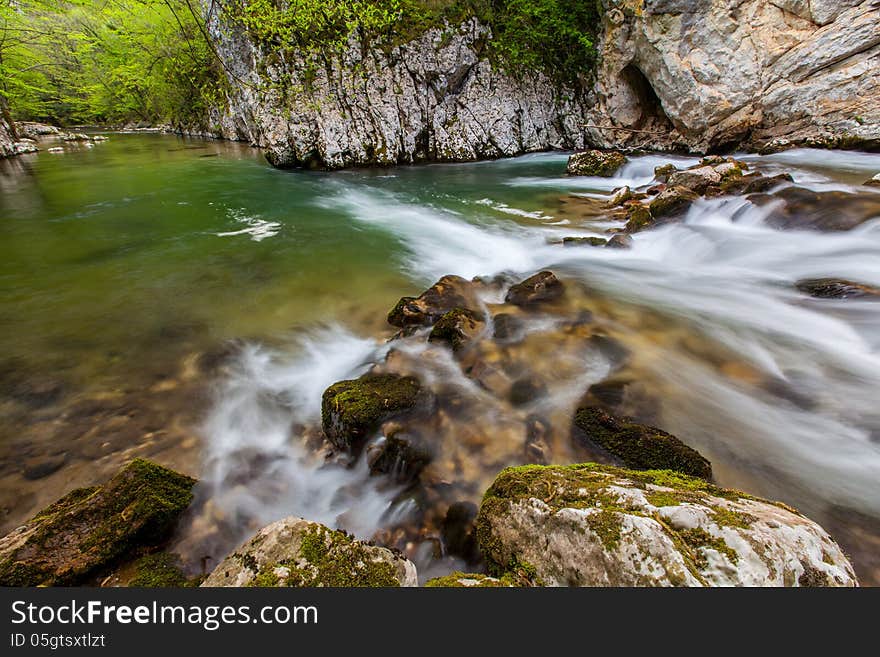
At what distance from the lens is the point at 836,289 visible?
4.85 meters

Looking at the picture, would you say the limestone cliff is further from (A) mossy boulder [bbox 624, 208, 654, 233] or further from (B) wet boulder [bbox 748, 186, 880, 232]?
(A) mossy boulder [bbox 624, 208, 654, 233]

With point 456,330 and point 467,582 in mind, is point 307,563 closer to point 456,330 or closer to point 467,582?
point 467,582

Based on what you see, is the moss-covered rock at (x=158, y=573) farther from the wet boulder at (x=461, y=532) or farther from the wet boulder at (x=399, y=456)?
Result: the wet boulder at (x=461, y=532)

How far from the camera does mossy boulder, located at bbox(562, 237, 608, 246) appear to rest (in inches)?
282

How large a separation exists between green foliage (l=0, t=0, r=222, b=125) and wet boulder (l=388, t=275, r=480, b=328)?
76.5 ft

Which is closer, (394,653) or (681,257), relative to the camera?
(394,653)

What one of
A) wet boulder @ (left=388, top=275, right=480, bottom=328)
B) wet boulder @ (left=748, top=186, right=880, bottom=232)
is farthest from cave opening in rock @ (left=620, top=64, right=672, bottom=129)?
wet boulder @ (left=388, top=275, right=480, bottom=328)

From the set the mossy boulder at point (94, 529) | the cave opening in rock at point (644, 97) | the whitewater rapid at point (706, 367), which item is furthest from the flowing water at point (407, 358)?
the cave opening in rock at point (644, 97)

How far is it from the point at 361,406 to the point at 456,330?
146cm

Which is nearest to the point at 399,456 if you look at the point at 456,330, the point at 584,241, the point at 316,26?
the point at 456,330

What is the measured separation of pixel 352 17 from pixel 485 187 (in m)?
8.22

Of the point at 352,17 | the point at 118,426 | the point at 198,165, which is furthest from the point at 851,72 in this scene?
the point at 198,165

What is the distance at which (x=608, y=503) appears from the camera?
1.62m

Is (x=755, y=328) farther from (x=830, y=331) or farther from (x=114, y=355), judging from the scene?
(x=114, y=355)
